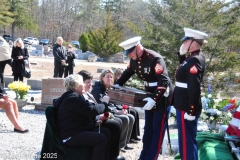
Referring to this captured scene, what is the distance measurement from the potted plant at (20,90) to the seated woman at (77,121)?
4136 millimetres

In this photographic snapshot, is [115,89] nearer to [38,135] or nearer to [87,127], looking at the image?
[87,127]

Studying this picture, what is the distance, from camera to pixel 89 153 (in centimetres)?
409

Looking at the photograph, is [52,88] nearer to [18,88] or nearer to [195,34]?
[18,88]

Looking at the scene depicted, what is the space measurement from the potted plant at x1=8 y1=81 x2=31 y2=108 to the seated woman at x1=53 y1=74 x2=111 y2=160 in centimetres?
414

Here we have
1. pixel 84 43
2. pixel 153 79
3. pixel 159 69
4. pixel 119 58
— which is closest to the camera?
pixel 159 69

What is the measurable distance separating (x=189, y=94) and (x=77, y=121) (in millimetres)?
1263

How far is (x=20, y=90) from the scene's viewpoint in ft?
26.3

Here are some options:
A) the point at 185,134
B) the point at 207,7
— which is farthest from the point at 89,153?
the point at 207,7

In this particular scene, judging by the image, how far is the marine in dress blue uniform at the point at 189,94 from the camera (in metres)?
3.69

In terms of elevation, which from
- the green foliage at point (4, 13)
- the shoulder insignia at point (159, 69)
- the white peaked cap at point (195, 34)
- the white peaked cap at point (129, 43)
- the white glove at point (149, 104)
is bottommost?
the white glove at point (149, 104)

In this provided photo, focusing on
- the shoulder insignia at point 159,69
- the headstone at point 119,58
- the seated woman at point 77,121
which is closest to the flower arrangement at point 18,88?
the seated woman at point 77,121

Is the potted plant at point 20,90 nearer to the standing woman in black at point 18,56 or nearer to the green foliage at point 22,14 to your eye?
the standing woman in black at point 18,56

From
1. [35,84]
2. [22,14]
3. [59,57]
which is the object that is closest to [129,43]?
[59,57]

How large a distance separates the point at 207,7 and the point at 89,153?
26.5ft
